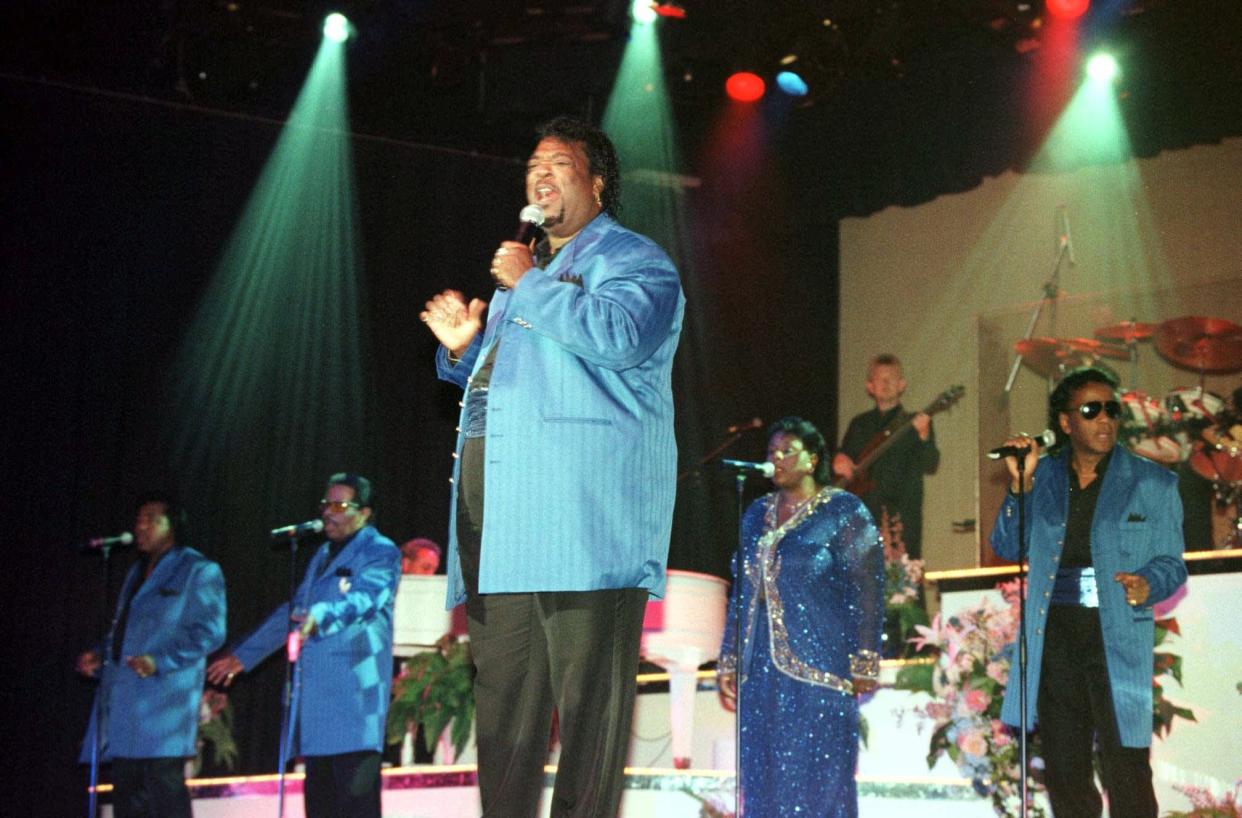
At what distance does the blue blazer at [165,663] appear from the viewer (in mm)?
7273

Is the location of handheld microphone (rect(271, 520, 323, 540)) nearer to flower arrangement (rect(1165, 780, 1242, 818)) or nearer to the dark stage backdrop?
the dark stage backdrop

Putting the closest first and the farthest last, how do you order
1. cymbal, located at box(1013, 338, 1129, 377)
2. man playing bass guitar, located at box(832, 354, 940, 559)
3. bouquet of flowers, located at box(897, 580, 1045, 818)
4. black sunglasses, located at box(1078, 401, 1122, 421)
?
black sunglasses, located at box(1078, 401, 1122, 421), bouquet of flowers, located at box(897, 580, 1045, 818), man playing bass guitar, located at box(832, 354, 940, 559), cymbal, located at box(1013, 338, 1129, 377)

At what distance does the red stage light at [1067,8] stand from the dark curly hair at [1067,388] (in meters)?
3.58

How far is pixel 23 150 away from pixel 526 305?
698 cm

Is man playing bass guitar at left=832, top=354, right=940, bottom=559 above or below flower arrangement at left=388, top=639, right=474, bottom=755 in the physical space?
above

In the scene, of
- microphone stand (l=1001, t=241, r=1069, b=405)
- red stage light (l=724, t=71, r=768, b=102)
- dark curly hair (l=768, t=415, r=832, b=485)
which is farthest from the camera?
microphone stand (l=1001, t=241, r=1069, b=405)

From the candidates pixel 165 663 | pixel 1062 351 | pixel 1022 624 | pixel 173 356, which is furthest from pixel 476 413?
pixel 1062 351

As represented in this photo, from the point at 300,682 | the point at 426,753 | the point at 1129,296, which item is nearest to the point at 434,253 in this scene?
the point at 426,753

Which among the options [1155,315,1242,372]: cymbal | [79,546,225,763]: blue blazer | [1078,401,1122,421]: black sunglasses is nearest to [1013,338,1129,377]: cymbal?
[1155,315,1242,372]: cymbal

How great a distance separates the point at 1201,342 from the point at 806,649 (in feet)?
15.6

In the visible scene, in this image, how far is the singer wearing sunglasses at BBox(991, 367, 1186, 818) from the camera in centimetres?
501

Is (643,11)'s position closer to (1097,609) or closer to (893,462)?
(893,462)

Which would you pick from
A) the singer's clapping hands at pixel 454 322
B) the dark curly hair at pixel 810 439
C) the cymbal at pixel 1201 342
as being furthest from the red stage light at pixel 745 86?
the singer's clapping hands at pixel 454 322

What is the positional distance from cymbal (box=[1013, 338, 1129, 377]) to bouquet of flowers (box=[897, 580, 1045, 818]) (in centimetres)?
408
